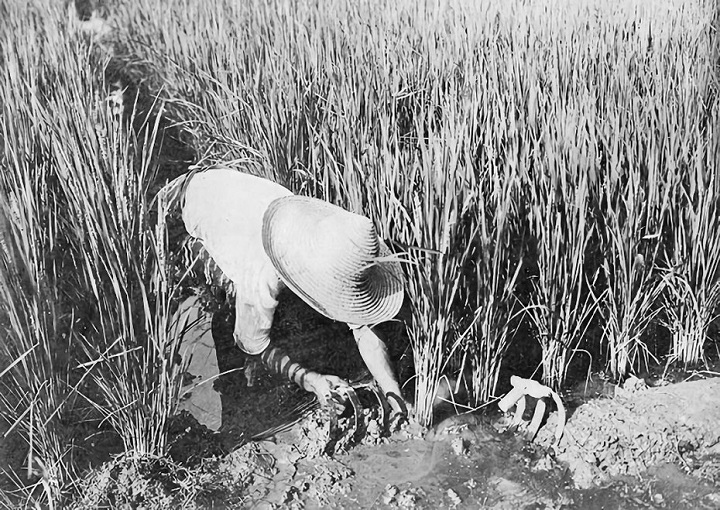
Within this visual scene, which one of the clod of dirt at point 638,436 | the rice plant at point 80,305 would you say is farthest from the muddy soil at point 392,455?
the rice plant at point 80,305

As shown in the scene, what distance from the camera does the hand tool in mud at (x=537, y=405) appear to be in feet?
5.83

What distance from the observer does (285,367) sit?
182 centimetres

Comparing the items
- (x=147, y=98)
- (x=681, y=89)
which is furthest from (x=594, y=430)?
(x=147, y=98)

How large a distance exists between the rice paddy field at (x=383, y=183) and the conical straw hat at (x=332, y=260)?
0.11 meters

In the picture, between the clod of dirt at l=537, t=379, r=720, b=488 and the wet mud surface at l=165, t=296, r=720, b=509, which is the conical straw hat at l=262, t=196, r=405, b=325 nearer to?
the wet mud surface at l=165, t=296, r=720, b=509

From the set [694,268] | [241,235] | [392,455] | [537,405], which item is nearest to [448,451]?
[392,455]

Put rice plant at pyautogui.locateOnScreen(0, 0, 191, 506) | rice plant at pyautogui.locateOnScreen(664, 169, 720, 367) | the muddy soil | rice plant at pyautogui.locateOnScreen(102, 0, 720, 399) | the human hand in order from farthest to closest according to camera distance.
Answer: rice plant at pyautogui.locateOnScreen(664, 169, 720, 367) → rice plant at pyautogui.locateOnScreen(102, 0, 720, 399) → the human hand → the muddy soil → rice plant at pyautogui.locateOnScreen(0, 0, 191, 506)

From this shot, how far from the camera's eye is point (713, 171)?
199cm

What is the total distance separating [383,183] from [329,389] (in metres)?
0.50

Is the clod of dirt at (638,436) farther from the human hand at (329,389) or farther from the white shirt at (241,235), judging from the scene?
the white shirt at (241,235)

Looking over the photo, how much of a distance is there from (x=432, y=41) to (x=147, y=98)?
3.37 ft

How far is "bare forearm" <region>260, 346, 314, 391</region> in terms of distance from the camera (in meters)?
1.79

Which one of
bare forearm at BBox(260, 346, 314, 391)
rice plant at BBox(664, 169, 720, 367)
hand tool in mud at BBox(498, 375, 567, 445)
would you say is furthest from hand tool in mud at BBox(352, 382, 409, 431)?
rice plant at BBox(664, 169, 720, 367)

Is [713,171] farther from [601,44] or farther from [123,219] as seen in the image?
[123,219]
